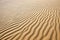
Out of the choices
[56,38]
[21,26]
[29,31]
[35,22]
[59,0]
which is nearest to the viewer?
[56,38]

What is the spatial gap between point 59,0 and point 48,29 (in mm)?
5172

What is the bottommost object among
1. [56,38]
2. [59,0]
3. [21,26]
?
[56,38]

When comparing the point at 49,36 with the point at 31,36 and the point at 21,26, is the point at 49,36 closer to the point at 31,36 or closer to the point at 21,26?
the point at 31,36

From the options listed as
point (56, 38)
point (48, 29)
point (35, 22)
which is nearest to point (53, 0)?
point (35, 22)

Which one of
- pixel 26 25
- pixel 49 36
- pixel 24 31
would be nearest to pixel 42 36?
pixel 49 36

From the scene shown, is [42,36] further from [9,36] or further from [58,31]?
[9,36]

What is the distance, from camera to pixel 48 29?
3.50 m

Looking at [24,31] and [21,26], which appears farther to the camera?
[21,26]

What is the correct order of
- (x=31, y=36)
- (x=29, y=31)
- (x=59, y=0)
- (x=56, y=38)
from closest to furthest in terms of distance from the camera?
(x=56, y=38) → (x=31, y=36) → (x=29, y=31) → (x=59, y=0)

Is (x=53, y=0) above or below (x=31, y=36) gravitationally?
above

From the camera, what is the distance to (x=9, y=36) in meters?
3.24

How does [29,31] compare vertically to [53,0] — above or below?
below

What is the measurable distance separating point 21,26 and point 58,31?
1385mm

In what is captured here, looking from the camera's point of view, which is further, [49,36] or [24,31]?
[24,31]
